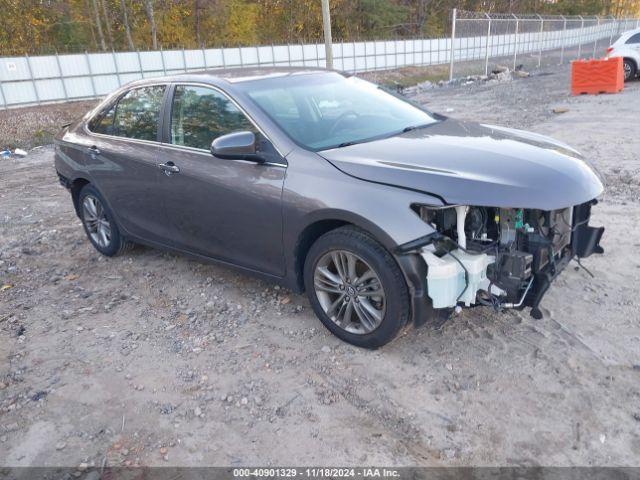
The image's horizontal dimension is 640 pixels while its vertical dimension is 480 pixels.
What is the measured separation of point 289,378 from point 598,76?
620 inches

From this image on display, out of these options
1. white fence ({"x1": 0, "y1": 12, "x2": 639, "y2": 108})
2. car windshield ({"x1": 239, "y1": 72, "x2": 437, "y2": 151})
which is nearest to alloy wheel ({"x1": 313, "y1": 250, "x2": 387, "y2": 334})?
car windshield ({"x1": 239, "y1": 72, "x2": 437, "y2": 151})

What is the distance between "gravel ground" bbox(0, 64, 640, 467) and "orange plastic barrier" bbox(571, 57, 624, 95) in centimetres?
1240

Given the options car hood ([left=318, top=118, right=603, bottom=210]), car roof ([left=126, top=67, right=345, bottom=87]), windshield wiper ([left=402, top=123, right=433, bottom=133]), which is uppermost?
car roof ([left=126, top=67, right=345, bottom=87])

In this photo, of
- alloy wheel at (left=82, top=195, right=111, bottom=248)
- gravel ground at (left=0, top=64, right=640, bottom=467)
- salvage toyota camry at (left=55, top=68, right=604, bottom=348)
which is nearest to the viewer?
gravel ground at (left=0, top=64, right=640, bottom=467)

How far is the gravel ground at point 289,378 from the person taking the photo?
2.71m

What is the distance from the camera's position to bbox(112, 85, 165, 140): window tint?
4.49 metres

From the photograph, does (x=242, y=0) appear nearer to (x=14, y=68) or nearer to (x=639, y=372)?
(x=14, y=68)

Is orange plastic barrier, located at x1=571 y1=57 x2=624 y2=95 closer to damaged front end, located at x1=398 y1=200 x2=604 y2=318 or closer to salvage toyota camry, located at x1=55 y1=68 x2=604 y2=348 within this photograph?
salvage toyota camry, located at x1=55 y1=68 x2=604 y2=348

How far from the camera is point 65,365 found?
3.61 m

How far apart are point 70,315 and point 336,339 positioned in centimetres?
223

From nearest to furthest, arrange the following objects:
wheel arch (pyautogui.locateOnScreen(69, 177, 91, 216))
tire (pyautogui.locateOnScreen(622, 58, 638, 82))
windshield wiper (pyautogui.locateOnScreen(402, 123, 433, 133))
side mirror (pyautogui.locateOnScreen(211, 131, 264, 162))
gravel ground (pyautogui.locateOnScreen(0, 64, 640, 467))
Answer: gravel ground (pyautogui.locateOnScreen(0, 64, 640, 467)) < side mirror (pyautogui.locateOnScreen(211, 131, 264, 162)) < windshield wiper (pyautogui.locateOnScreen(402, 123, 433, 133)) < wheel arch (pyautogui.locateOnScreen(69, 177, 91, 216)) < tire (pyautogui.locateOnScreen(622, 58, 638, 82))

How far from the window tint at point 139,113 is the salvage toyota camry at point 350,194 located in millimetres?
18

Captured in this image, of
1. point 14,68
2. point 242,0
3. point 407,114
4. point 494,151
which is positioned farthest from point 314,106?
point 242,0

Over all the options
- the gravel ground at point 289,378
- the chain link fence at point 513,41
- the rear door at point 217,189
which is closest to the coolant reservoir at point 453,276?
the gravel ground at point 289,378
